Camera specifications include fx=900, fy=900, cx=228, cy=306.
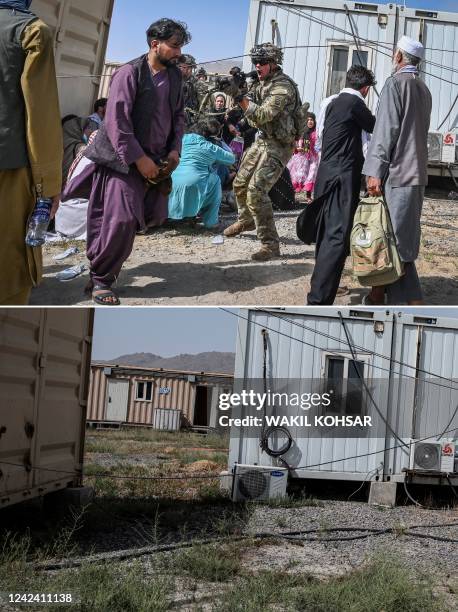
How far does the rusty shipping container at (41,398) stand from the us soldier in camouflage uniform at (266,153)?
1.38 metres

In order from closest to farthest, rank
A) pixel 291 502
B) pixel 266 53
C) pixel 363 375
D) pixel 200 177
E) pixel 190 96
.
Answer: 1. pixel 266 53
2. pixel 190 96
3. pixel 200 177
4. pixel 291 502
5. pixel 363 375

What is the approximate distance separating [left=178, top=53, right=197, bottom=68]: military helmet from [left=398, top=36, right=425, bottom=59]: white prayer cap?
0.79 m

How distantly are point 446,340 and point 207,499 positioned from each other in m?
2.38

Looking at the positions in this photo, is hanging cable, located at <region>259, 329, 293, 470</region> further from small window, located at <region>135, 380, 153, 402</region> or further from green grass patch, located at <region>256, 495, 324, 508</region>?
small window, located at <region>135, 380, 153, 402</region>

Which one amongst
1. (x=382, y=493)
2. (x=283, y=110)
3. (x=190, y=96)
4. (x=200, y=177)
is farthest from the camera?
(x=382, y=493)

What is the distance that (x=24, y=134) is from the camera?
10.3 feet

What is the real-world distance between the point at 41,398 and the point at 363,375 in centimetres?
364

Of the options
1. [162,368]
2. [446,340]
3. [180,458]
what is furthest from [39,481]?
[162,368]

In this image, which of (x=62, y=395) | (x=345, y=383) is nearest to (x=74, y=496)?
(x=62, y=395)

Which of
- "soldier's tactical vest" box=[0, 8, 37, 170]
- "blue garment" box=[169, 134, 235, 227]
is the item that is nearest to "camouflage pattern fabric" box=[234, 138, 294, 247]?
"blue garment" box=[169, 134, 235, 227]

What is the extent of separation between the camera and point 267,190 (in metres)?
4.10

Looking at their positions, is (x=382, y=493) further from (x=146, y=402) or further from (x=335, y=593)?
(x=146, y=402)

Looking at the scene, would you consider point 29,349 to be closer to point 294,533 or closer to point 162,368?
Answer: point 294,533

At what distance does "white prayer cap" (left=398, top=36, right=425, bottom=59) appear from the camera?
3.41 metres
